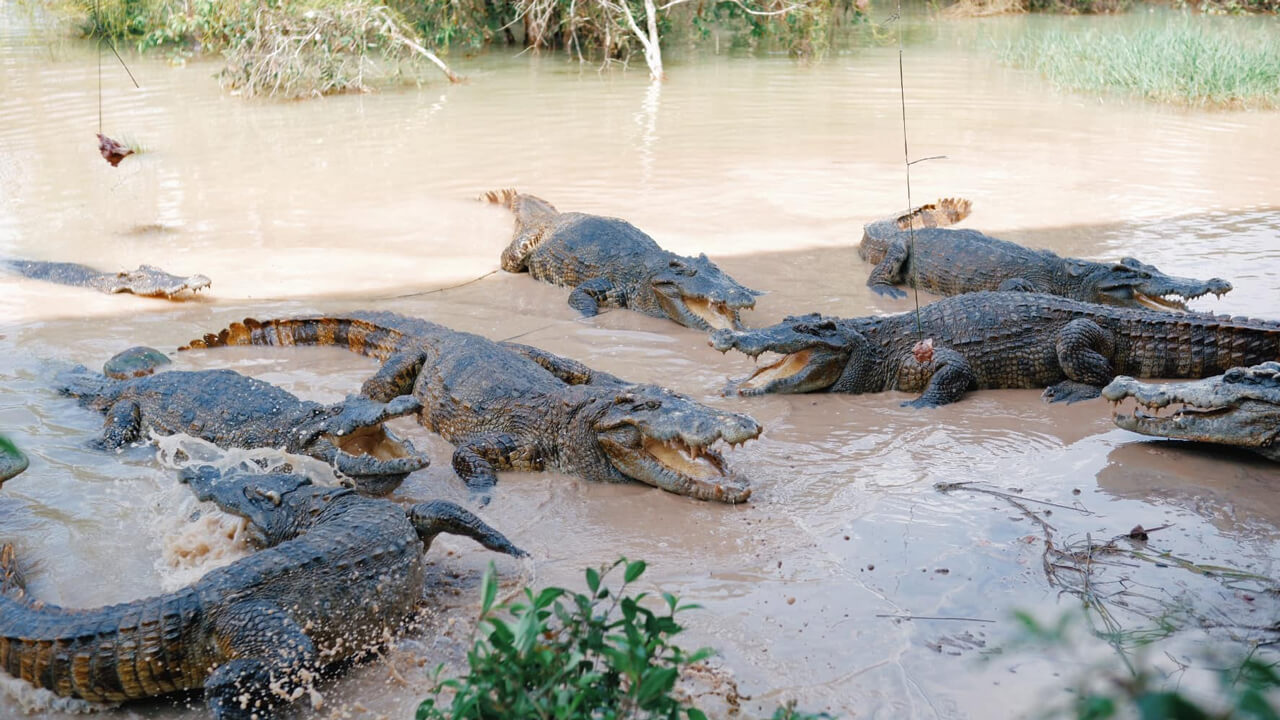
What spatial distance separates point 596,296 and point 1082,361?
3481mm

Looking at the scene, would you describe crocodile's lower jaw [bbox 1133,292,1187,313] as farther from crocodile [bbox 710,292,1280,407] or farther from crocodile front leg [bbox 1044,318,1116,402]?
crocodile front leg [bbox 1044,318,1116,402]

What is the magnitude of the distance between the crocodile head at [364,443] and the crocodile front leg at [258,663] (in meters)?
1.09

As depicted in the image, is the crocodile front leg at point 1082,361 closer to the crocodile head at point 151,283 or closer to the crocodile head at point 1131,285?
the crocodile head at point 1131,285

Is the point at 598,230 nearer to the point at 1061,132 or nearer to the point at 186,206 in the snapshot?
the point at 186,206

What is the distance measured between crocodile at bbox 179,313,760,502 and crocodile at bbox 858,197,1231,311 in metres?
2.51

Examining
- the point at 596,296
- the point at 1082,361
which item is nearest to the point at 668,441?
the point at 1082,361

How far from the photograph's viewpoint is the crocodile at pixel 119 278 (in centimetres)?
743

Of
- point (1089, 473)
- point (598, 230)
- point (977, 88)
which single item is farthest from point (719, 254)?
point (977, 88)

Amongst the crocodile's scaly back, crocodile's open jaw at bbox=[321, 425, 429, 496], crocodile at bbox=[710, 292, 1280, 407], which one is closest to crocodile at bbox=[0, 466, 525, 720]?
crocodile's open jaw at bbox=[321, 425, 429, 496]

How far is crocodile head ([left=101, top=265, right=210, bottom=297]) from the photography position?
7.42 m

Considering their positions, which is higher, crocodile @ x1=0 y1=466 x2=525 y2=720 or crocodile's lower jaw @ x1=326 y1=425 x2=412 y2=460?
crocodile's lower jaw @ x1=326 y1=425 x2=412 y2=460

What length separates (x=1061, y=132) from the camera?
12.5m

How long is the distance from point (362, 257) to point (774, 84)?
33.0 ft

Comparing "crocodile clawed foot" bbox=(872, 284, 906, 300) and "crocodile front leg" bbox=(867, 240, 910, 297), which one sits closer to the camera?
"crocodile clawed foot" bbox=(872, 284, 906, 300)
